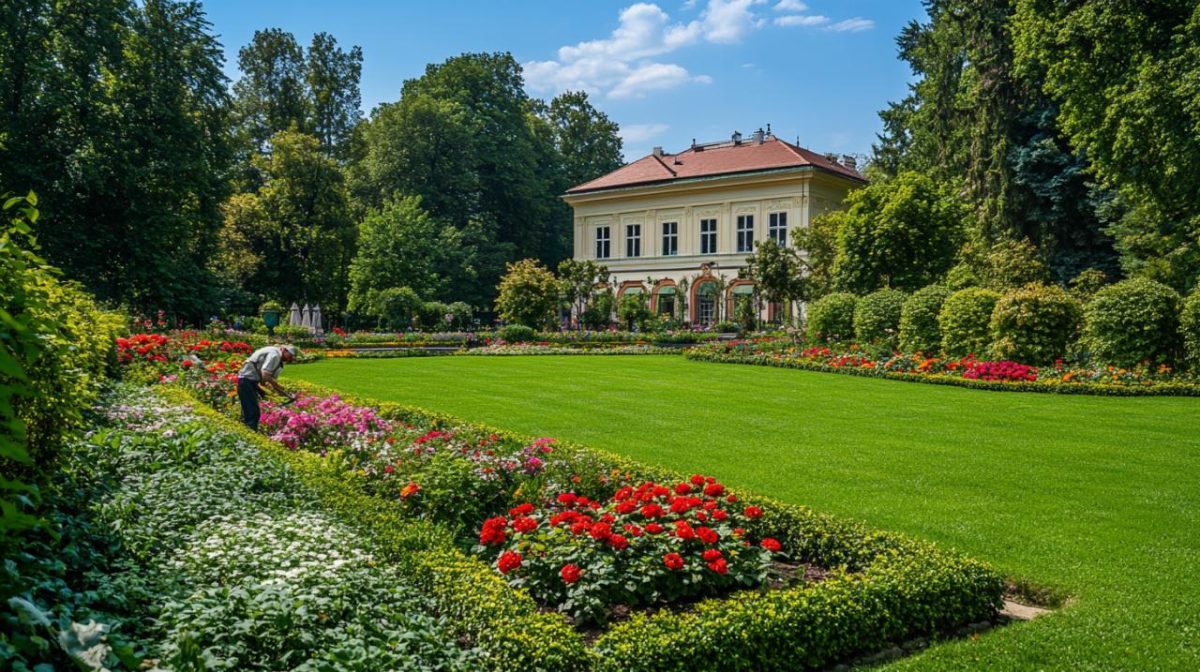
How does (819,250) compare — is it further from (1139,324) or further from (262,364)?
(262,364)

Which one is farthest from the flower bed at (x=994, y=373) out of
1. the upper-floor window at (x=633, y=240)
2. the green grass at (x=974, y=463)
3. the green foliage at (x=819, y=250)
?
the upper-floor window at (x=633, y=240)

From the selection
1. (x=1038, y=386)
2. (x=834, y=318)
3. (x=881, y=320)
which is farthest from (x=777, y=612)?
(x=834, y=318)

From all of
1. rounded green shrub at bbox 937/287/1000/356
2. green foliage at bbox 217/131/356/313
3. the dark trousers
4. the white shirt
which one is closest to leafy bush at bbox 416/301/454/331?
green foliage at bbox 217/131/356/313

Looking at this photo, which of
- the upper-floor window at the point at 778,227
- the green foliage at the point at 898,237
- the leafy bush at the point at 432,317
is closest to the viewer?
the green foliage at the point at 898,237

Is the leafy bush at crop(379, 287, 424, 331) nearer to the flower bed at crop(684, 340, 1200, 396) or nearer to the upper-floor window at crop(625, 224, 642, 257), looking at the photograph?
the upper-floor window at crop(625, 224, 642, 257)

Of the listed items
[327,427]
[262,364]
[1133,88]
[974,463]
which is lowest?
[974,463]

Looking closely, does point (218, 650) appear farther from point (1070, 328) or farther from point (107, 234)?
point (107, 234)

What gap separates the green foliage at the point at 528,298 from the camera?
1323 inches

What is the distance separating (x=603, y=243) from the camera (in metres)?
47.3

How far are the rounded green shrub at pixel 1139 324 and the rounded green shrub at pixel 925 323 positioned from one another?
3846 millimetres

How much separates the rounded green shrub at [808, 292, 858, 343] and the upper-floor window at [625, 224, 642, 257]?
76.2 feet

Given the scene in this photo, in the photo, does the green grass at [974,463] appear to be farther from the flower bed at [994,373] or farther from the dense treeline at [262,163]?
the dense treeline at [262,163]

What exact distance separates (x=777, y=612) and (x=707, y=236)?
40015mm

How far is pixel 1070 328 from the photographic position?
16953 mm
